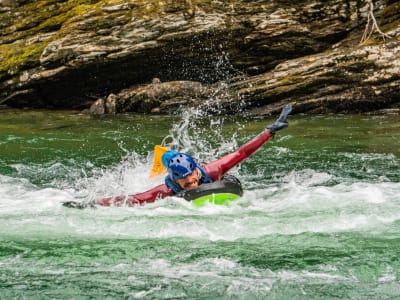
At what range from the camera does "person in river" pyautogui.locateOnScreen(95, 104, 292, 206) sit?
791cm

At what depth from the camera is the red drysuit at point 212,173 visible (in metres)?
8.04

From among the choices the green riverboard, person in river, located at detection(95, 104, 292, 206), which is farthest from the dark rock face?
the green riverboard

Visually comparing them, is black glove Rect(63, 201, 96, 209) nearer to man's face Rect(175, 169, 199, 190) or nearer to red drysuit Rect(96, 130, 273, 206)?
red drysuit Rect(96, 130, 273, 206)

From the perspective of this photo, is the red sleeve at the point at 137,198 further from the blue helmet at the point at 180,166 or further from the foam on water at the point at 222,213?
the blue helmet at the point at 180,166

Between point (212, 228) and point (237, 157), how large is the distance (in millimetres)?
1618

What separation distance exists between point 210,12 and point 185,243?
12226 mm

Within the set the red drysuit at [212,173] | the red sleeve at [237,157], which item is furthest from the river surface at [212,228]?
the red sleeve at [237,157]

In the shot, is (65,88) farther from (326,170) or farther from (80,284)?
(80,284)

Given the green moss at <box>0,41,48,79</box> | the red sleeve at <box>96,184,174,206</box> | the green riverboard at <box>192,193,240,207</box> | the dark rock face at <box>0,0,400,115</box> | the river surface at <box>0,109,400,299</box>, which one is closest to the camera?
the river surface at <box>0,109,400,299</box>

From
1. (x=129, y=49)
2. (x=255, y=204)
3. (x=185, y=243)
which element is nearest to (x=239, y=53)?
(x=129, y=49)

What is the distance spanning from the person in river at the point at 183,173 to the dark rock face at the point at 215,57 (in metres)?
8.00

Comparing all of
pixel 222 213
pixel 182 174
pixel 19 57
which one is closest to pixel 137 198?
pixel 182 174

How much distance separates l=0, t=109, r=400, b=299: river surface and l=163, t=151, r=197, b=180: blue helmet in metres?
0.32

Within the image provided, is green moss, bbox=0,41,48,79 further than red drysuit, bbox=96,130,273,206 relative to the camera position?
Yes
